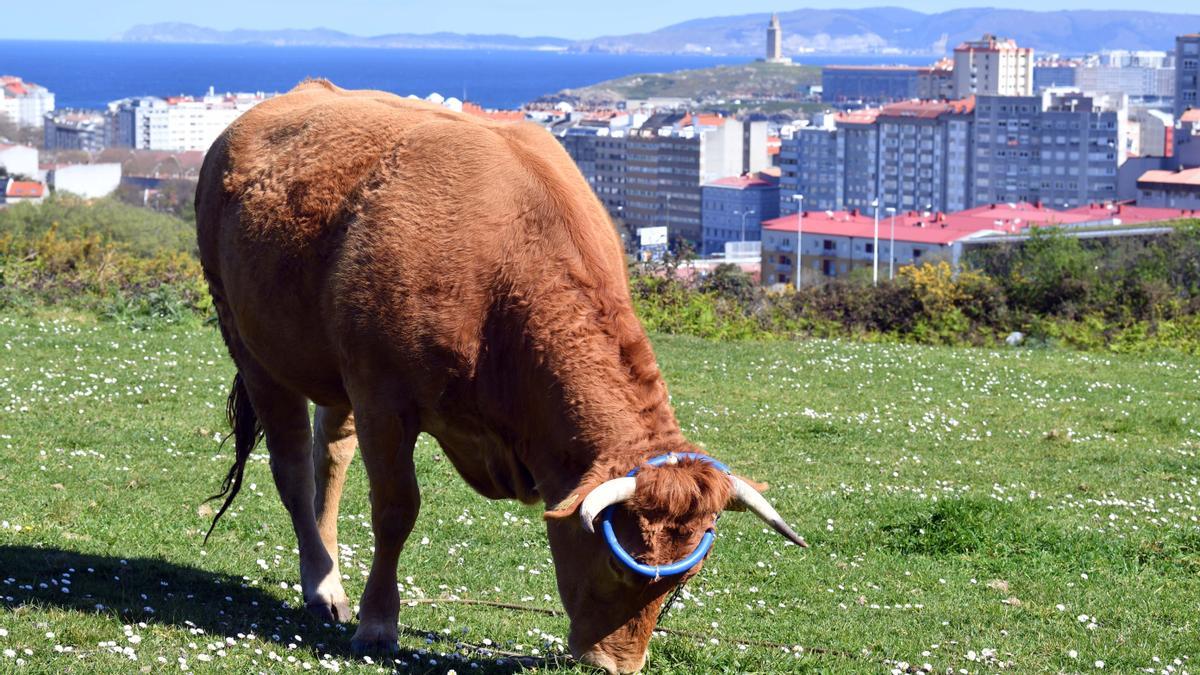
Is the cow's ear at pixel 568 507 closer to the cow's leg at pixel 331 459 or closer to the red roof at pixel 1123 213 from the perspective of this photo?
the cow's leg at pixel 331 459

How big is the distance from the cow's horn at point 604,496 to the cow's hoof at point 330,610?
2.33m

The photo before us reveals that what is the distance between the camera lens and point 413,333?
6.65 meters

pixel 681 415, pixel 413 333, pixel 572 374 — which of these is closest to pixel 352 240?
pixel 413 333

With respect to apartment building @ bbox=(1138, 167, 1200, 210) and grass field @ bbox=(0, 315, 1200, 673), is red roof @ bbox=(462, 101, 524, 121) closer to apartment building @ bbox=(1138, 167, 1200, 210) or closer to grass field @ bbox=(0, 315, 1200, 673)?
grass field @ bbox=(0, 315, 1200, 673)

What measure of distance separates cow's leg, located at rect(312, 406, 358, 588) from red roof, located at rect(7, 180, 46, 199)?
3961 inches

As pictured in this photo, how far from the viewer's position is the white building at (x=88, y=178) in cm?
14850

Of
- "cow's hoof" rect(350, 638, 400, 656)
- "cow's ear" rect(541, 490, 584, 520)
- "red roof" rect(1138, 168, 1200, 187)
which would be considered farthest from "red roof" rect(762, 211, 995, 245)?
"cow's ear" rect(541, 490, 584, 520)

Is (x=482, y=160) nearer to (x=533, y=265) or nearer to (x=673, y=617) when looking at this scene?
(x=533, y=265)

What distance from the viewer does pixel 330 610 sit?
766cm

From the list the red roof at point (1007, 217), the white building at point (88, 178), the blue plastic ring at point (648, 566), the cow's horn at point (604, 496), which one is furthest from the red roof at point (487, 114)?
the white building at point (88, 178)

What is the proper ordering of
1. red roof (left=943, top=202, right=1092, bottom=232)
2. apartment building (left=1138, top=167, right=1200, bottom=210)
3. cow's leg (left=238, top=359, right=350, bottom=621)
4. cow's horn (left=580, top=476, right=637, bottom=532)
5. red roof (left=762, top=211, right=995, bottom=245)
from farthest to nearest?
apartment building (left=1138, top=167, right=1200, bottom=210)
red roof (left=762, top=211, right=995, bottom=245)
red roof (left=943, top=202, right=1092, bottom=232)
cow's leg (left=238, top=359, right=350, bottom=621)
cow's horn (left=580, top=476, right=637, bottom=532)

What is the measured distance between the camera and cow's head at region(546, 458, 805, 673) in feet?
19.1

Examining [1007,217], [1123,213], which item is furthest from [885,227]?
[1123,213]

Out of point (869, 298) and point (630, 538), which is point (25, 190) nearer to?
point (869, 298)
